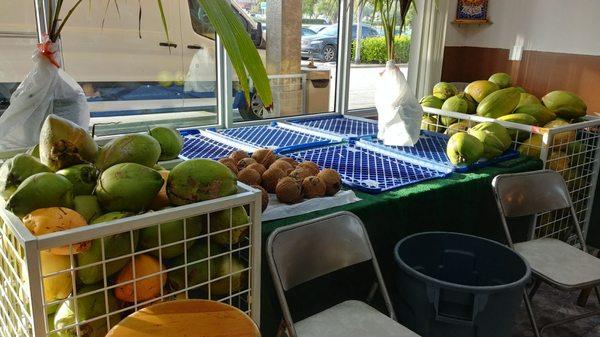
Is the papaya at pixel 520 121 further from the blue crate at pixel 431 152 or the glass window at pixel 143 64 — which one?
the glass window at pixel 143 64

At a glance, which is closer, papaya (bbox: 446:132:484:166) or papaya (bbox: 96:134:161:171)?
papaya (bbox: 96:134:161:171)

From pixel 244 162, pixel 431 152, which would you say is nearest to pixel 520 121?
pixel 431 152

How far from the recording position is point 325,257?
142 cm

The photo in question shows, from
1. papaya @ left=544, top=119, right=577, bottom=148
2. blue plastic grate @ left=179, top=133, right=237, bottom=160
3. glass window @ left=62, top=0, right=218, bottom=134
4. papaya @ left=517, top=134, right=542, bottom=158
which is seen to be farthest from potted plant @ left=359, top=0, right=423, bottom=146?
glass window @ left=62, top=0, right=218, bottom=134

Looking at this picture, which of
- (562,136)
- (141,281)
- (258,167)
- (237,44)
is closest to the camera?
(237,44)

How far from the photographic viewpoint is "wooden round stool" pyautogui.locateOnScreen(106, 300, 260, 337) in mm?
826

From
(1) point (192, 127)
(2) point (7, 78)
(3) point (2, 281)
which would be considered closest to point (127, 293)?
(3) point (2, 281)

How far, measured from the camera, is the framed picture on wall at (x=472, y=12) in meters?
3.75

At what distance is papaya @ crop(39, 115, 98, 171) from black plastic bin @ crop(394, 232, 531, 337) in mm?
928

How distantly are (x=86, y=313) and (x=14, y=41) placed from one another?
1.80 m

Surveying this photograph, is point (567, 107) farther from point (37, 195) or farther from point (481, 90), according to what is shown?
point (37, 195)

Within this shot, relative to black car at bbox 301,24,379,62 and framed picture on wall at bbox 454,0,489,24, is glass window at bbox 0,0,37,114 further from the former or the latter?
framed picture on wall at bbox 454,0,489,24

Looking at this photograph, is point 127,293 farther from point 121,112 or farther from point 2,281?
point 121,112

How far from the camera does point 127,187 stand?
3.20ft
